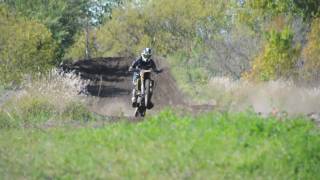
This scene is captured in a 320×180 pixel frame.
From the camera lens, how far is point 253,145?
9.10 meters

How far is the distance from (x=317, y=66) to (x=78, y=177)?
1922 centimetres

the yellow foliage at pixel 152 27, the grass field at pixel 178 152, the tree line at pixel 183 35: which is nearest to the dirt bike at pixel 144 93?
the tree line at pixel 183 35

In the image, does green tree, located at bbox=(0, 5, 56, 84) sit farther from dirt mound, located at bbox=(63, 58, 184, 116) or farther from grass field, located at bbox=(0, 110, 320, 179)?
grass field, located at bbox=(0, 110, 320, 179)

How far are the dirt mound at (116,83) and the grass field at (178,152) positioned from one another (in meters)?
13.5

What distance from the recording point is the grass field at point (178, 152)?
27.6ft

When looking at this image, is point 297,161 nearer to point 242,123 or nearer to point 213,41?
point 242,123

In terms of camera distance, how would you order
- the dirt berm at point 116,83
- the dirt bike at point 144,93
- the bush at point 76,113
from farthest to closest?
1. the dirt berm at point 116,83
2. the dirt bike at point 144,93
3. the bush at point 76,113

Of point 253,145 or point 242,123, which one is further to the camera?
point 242,123

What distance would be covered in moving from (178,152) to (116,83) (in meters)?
31.3

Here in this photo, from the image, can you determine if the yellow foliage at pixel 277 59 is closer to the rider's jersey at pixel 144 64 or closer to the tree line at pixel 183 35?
the tree line at pixel 183 35

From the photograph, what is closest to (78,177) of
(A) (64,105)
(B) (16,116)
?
(B) (16,116)

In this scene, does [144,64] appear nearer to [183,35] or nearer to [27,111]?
[27,111]

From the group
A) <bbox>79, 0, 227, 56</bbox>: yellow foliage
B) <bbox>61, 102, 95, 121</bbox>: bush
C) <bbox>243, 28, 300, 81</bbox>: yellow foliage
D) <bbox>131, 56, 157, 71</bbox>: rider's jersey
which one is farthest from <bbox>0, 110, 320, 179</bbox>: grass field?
<bbox>79, 0, 227, 56</bbox>: yellow foliage

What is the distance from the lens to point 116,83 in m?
40.2
